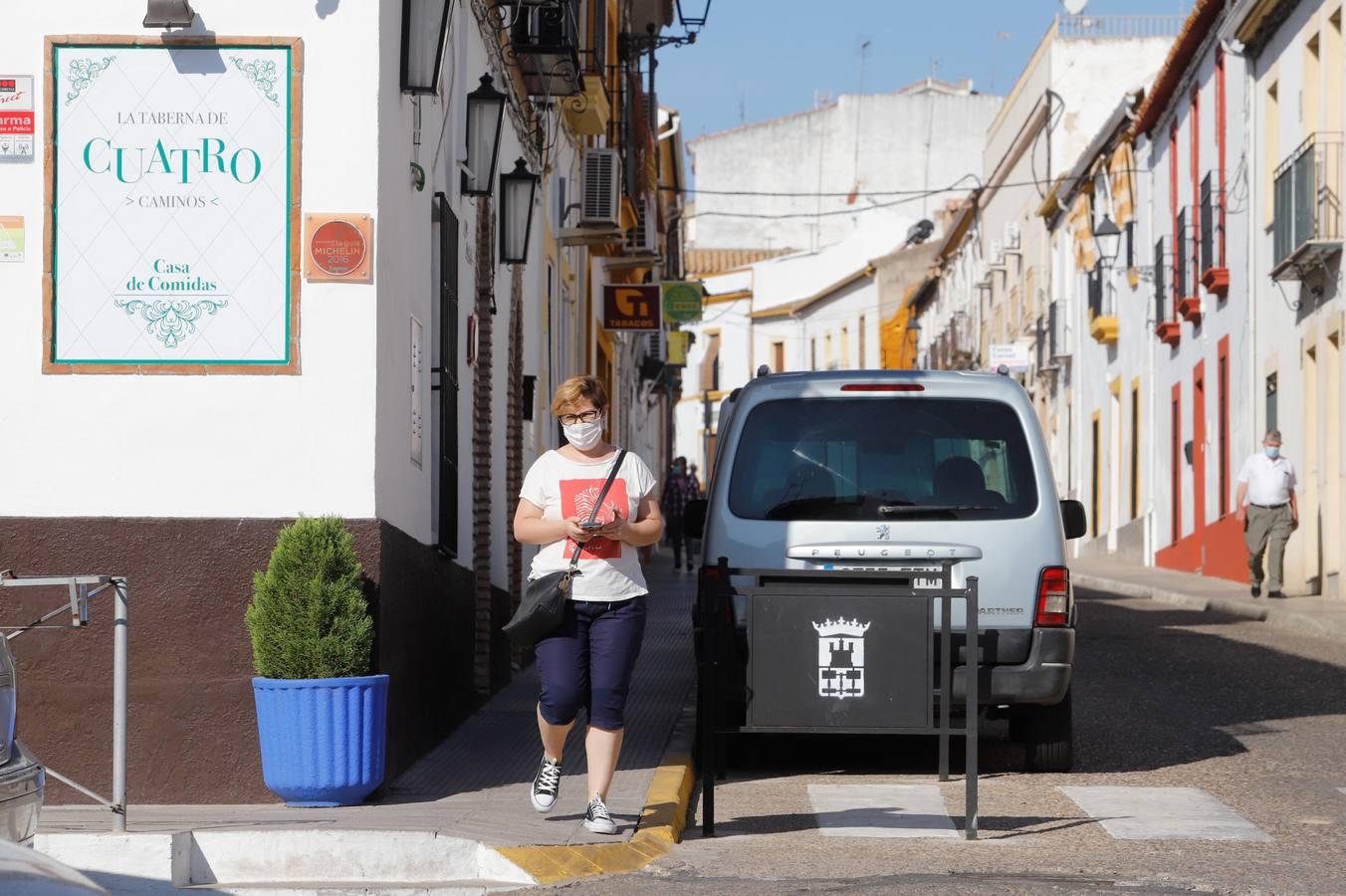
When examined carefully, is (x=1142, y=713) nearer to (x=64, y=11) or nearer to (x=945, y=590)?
(x=945, y=590)

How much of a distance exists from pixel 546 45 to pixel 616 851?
25.9 ft

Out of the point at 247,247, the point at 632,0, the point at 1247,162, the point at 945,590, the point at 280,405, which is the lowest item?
the point at 945,590

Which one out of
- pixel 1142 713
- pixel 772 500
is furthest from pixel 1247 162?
pixel 772 500

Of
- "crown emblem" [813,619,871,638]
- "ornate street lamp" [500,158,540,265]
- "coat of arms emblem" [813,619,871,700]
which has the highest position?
"ornate street lamp" [500,158,540,265]

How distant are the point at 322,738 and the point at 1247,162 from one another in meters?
21.2

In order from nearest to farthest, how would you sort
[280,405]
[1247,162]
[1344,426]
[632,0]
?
[280,405], [1344,426], [1247,162], [632,0]

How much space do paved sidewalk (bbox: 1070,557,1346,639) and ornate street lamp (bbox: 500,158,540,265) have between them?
7157mm

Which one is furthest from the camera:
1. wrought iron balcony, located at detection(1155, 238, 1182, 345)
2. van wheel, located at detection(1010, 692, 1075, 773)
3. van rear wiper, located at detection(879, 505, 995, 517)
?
wrought iron balcony, located at detection(1155, 238, 1182, 345)

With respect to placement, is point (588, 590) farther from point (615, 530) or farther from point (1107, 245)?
point (1107, 245)

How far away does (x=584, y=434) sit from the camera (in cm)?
827

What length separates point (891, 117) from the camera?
69062 mm

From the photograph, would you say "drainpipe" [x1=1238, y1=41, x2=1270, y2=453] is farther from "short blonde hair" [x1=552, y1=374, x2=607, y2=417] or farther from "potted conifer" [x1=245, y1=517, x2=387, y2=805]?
"potted conifer" [x1=245, y1=517, x2=387, y2=805]

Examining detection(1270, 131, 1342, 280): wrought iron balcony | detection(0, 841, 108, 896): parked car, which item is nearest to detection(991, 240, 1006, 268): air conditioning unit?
detection(1270, 131, 1342, 280): wrought iron balcony

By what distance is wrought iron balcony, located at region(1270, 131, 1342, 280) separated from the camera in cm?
2247
